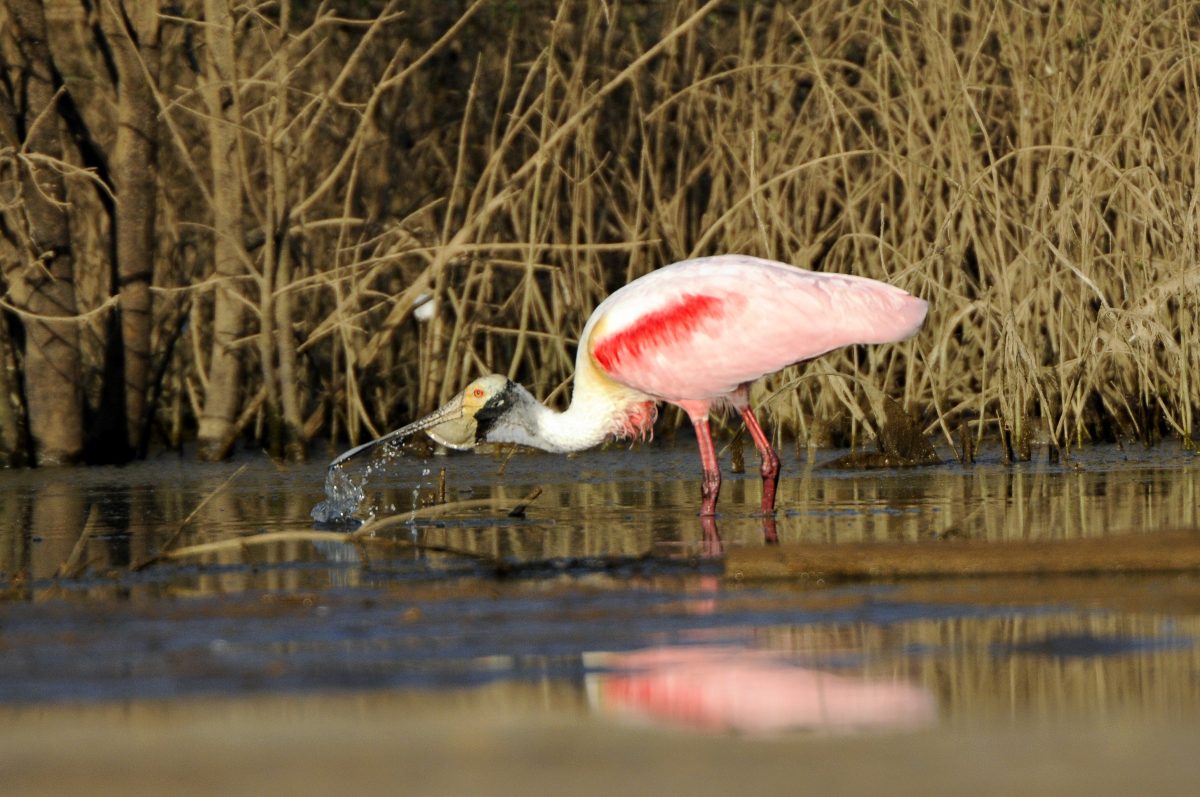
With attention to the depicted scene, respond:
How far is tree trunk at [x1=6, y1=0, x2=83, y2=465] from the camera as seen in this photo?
12.4 m

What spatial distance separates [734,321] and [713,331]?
96mm

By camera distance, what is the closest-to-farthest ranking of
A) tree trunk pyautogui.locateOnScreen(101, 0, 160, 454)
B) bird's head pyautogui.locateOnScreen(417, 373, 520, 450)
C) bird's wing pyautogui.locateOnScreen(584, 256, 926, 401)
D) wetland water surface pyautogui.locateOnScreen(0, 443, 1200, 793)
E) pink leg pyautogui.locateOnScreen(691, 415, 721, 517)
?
wetland water surface pyautogui.locateOnScreen(0, 443, 1200, 793) → pink leg pyautogui.locateOnScreen(691, 415, 721, 517) → bird's wing pyautogui.locateOnScreen(584, 256, 926, 401) → bird's head pyautogui.locateOnScreen(417, 373, 520, 450) → tree trunk pyautogui.locateOnScreen(101, 0, 160, 454)

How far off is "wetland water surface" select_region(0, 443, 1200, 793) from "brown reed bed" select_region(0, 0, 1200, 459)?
2639 millimetres

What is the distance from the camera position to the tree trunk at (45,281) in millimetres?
12406

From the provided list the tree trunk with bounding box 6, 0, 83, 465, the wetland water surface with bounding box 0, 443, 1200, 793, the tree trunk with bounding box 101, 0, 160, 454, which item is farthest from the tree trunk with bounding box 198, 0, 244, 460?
the wetland water surface with bounding box 0, 443, 1200, 793

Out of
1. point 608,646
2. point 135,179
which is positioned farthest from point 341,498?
point 608,646

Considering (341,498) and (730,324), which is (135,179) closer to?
(341,498)

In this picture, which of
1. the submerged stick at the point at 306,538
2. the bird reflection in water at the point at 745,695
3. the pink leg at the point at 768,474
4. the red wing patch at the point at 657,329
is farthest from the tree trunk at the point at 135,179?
the bird reflection in water at the point at 745,695

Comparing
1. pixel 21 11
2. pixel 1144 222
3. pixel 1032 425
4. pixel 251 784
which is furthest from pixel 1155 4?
pixel 251 784

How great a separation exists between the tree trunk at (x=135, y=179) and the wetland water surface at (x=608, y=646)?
3558 mm

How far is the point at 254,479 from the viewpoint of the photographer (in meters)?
11.6

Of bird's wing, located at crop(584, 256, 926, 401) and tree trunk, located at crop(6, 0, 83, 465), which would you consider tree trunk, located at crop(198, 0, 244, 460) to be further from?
bird's wing, located at crop(584, 256, 926, 401)

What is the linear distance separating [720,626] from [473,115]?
8.26 m

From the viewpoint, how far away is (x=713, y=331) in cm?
944
